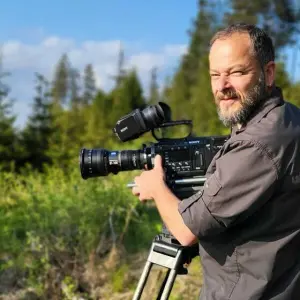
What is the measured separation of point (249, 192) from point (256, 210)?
7 cm

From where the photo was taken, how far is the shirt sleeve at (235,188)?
1.61 metres

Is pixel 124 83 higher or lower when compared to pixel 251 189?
higher

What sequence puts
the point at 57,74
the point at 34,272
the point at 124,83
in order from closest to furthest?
the point at 34,272 < the point at 124,83 < the point at 57,74

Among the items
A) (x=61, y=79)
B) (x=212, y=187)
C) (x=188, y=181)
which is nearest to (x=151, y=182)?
(x=188, y=181)

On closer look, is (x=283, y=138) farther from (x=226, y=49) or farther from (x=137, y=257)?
(x=137, y=257)

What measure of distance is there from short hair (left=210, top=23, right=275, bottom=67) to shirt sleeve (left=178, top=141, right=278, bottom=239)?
318mm

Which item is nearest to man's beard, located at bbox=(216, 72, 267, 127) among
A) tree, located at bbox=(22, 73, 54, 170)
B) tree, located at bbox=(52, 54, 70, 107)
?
tree, located at bbox=(22, 73, 54, 170)

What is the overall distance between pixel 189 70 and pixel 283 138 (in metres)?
37.1

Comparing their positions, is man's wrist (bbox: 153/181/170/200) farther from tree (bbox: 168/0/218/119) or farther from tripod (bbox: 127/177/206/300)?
tree (bbox: 168/0/218/119)

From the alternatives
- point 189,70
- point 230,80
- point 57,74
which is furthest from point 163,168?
point 57,74

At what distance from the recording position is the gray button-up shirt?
1.62 metres

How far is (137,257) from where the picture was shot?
444 centimetres

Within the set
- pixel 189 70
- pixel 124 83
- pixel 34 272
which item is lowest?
pixel 34 272

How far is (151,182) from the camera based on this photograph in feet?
6.35
